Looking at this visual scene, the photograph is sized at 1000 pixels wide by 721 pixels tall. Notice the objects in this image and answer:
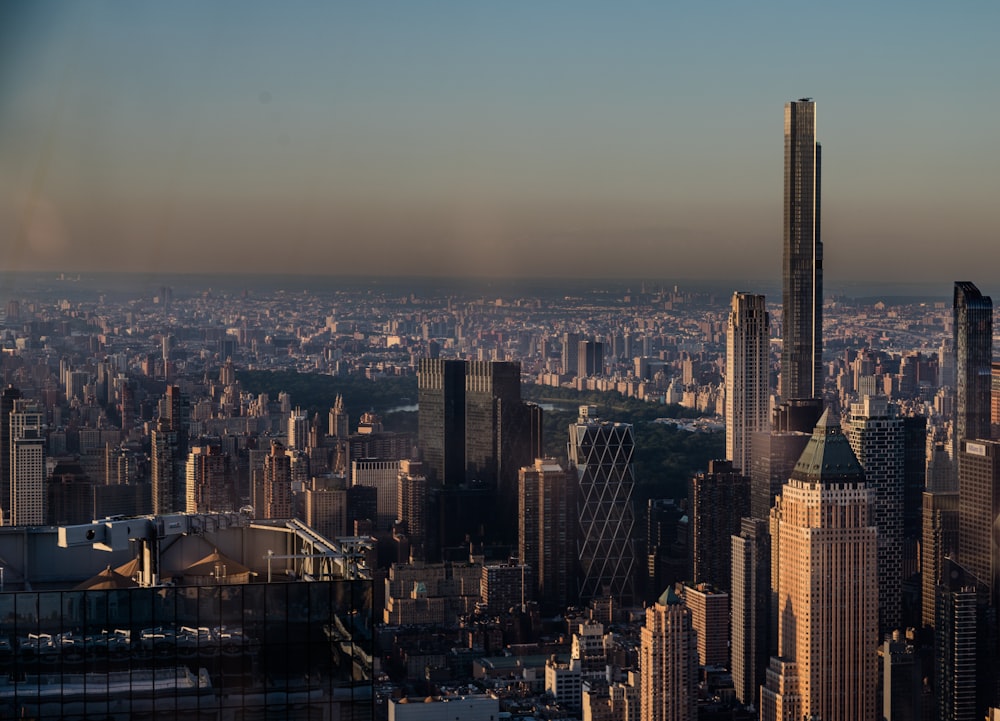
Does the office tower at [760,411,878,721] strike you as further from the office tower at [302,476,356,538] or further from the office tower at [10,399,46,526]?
the office tower at [10,399,46,526]

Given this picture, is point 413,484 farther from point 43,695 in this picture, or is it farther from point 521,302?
point 43,695

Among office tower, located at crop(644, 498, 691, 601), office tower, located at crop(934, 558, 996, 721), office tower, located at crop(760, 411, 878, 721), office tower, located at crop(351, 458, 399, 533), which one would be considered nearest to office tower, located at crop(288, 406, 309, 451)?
office tower, located at crop(351, 458, 399, 533)

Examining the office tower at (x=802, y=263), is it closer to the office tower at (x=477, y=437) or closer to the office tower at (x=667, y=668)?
the office tower at (x=477, y=437)

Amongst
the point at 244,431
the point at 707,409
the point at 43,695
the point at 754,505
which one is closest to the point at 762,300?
the point at 707,409

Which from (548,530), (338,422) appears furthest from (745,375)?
(338,422)

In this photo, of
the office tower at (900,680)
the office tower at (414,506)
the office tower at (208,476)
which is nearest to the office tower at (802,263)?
the office tower at (414,506)

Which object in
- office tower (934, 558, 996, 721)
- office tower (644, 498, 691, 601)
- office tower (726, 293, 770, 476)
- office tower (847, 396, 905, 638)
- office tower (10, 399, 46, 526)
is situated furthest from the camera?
office tower (726, 293, 770, 476)
